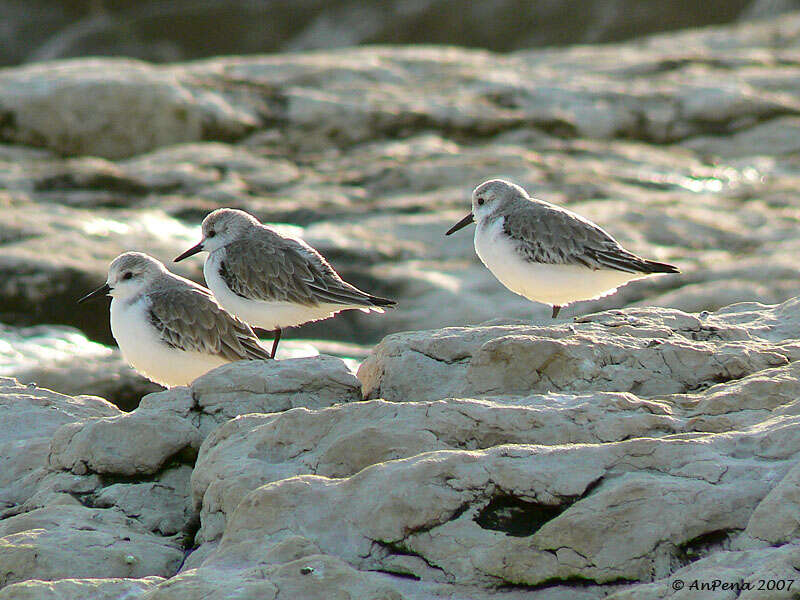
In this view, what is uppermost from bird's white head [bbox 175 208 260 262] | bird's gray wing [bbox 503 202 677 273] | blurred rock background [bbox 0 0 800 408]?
bird's white head [bbox 175 208 260 262]

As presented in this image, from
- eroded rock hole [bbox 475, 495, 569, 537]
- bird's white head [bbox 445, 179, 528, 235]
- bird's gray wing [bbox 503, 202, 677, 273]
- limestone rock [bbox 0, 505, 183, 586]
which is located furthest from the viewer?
bird's white head [bbox 445, 179, 528, 235]

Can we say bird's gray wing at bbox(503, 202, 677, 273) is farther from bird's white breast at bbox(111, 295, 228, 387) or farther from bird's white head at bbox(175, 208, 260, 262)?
bird's white breast at bbox(111, 295, 228, 387)

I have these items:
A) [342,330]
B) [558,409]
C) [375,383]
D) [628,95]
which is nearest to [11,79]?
[342,330]

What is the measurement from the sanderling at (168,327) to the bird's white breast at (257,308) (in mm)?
193

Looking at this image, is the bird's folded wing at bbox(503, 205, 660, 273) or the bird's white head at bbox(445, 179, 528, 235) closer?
the bird's folded wing at bbox(503, 205, 660, 273)

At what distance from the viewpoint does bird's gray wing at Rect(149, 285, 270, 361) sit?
9.94m

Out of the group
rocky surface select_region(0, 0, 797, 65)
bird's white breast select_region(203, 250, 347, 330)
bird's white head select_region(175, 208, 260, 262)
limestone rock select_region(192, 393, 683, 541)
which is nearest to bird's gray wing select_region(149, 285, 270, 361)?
bird's white breast select_region(203, 250, 347, 330)

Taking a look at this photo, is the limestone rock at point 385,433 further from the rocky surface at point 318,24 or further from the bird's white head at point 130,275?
the rocky surface at point 318,24

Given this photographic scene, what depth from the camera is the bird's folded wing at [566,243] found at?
9.92 metres

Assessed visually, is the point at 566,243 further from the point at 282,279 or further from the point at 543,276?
the point at 282,279

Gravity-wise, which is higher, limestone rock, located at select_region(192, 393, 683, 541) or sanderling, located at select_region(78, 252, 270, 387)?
limestone rock, located at select_region(192, 393, 683, 541)

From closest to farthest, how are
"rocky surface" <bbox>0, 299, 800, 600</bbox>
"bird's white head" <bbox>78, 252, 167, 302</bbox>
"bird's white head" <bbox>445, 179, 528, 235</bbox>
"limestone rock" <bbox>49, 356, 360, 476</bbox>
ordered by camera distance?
"rocky surface" <bbox>0, 299, 800, 600</bbox>, "limestone rock" <bbox>49, 356, 360, 476</bbox>, "bird's white head" <bbox>78, 252, 167, 302</bbox>, "bird's white head" <bbox>445, 179, 528, 235</bbox>

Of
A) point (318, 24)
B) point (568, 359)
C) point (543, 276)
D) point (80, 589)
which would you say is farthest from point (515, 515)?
point (318, 24)

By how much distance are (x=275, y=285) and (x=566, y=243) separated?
2.51 m
